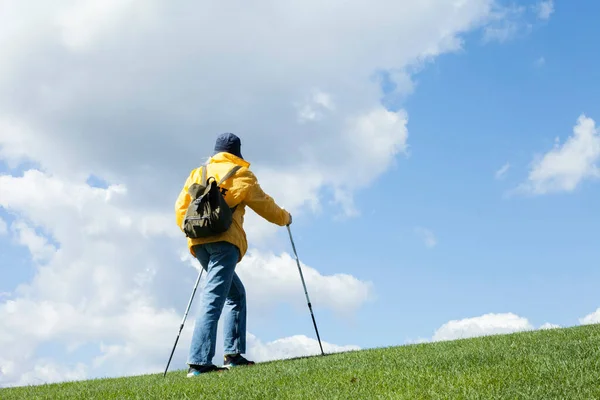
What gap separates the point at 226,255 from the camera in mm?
9602

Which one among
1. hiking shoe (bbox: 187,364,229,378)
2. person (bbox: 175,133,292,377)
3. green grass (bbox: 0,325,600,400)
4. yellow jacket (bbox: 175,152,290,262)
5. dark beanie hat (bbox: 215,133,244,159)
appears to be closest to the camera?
green grass (bbox: 0,325,600,400)

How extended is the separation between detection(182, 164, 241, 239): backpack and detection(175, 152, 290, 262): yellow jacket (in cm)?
20

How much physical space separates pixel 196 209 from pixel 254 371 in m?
2.49

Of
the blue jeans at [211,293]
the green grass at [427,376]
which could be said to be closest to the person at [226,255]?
the blue jeans at [211,293]

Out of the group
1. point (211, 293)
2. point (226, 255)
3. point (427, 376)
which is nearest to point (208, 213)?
Answer: point (226, 255)

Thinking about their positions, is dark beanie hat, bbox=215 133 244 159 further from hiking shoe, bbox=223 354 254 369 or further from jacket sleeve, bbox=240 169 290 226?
hiking shoe, bbox=223 354 254 369

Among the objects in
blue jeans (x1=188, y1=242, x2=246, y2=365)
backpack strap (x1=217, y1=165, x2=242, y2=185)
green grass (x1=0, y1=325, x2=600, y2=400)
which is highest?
backpack strap (x1=217, y1=165, x2=242, y2=185)

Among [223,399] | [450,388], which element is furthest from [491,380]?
[223,399]

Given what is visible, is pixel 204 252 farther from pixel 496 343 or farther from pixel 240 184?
pixel 496 343

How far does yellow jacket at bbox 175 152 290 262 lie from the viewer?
9.64m

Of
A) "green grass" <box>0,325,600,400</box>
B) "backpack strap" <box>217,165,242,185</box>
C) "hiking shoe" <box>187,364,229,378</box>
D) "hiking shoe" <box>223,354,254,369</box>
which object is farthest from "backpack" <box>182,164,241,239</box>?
"hiking shoe" <box>223,354,254,369</box>

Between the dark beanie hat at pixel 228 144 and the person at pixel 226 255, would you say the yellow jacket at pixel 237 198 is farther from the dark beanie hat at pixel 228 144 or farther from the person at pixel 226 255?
the dark beanie hat at pixel 228 144

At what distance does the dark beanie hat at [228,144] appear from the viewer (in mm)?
10219

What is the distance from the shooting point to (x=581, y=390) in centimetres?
608
